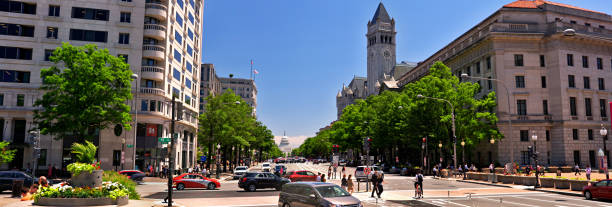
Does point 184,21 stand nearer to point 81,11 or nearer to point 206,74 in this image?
point 81,11

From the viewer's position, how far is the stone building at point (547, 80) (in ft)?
181

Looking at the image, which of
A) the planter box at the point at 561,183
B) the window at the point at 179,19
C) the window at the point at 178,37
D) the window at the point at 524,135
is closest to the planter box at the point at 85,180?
the planter box at the point at 561,183

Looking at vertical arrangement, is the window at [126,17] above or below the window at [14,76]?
above

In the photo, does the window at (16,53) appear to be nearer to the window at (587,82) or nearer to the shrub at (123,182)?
the shrub at (123,182)

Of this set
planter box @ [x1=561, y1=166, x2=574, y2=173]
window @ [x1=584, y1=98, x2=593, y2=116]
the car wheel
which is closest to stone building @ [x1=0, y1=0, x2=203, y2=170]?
the car wheel

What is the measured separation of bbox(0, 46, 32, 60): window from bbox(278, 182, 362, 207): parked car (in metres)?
48.0

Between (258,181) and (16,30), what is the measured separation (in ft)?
132

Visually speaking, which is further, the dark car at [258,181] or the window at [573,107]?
the window at [573,107]

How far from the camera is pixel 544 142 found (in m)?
55.7

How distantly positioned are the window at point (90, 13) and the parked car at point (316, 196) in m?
45.1

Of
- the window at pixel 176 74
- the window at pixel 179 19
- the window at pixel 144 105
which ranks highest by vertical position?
the window at pixel 179 19

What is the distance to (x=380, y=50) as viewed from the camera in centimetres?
15925

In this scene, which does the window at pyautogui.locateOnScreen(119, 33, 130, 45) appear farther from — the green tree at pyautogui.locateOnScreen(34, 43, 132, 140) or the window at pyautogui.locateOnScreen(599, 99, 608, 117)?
the window at pyautogui.locateOnScreen(599, 99, 608, 117)

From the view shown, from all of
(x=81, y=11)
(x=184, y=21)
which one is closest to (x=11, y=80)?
(x=81, y=11)
